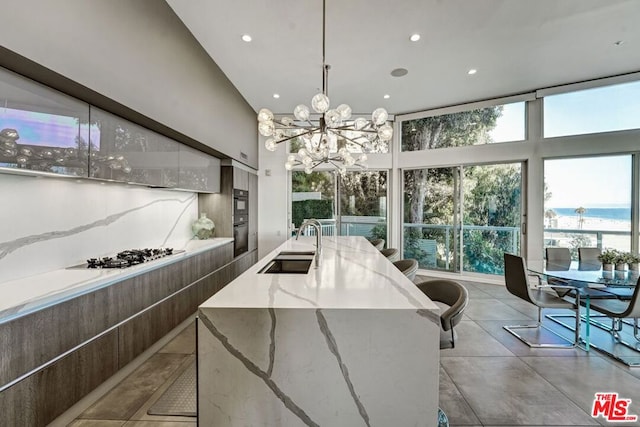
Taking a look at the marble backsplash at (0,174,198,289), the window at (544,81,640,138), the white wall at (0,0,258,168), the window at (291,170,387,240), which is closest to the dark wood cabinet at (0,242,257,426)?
the marble backsplash at (0,174,198,289)

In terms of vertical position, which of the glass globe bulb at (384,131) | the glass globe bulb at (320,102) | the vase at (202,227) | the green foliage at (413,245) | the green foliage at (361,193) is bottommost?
the green foliage at (413,245)

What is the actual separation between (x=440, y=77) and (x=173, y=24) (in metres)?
3.64

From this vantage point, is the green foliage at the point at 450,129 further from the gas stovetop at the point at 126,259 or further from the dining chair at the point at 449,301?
the gas stovetop at the point at 126,259

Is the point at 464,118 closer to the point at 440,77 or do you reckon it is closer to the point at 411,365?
the point at 440,77

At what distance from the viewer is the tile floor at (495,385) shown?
1824mm

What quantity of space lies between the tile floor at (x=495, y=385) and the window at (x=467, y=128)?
3703 millimetres

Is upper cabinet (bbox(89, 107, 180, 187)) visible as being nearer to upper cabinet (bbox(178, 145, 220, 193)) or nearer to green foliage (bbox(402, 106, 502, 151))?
upper cabinet (bbox(178, 145, 220, 193))

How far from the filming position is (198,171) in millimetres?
3668

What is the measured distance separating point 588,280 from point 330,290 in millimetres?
2723

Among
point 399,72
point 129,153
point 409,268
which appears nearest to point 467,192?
point 399,72

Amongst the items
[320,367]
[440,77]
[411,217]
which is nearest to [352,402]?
[320,367]

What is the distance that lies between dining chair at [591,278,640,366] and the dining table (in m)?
0.06

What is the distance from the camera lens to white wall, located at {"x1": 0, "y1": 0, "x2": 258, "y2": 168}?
1542 mm

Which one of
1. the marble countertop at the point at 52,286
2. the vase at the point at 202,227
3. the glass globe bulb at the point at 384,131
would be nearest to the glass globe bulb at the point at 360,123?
the glass globe bulb at the point at 384,131
